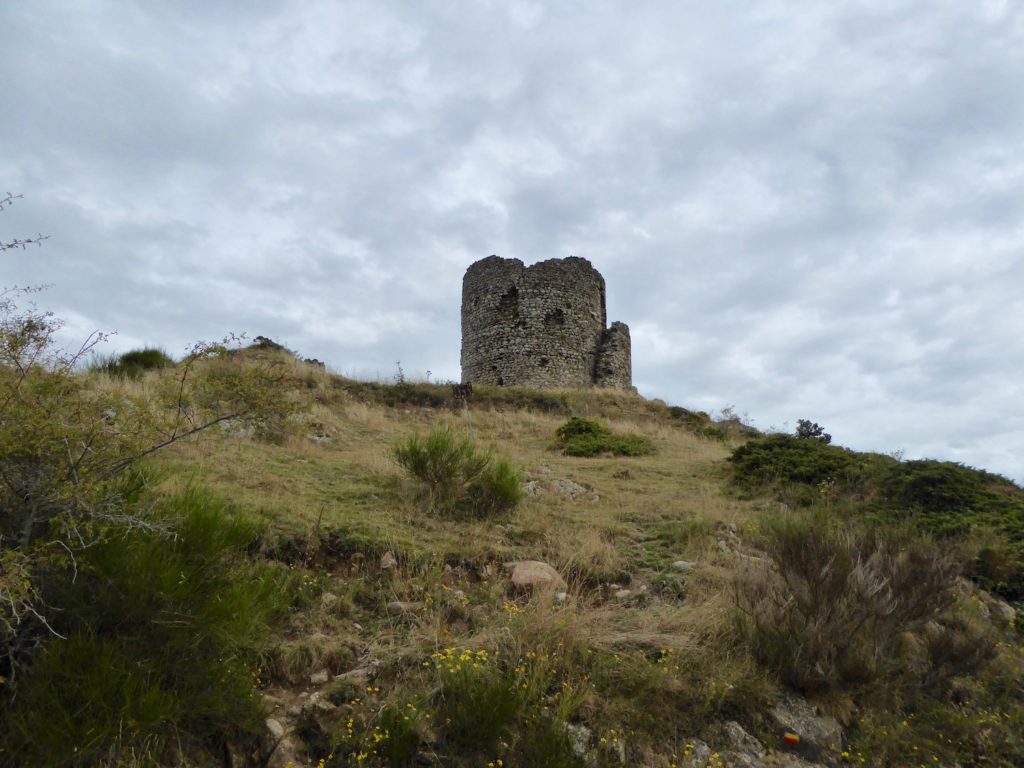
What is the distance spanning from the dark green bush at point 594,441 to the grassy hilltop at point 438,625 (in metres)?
5.17

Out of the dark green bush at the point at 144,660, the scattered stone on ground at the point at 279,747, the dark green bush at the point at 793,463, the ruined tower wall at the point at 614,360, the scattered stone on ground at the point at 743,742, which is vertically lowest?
the scattered stone on ground at the point at 279,747

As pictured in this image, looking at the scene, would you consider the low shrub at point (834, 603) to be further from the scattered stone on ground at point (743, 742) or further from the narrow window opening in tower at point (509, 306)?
the narrow window opening in tower at point (509, 306)

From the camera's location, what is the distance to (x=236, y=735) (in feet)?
9.50

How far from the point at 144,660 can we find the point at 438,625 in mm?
1511

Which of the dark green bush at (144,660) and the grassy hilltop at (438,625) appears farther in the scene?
the grassy hilltop at (438,625)

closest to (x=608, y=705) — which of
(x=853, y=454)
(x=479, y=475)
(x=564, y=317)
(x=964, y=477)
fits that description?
(x=479, y=475)

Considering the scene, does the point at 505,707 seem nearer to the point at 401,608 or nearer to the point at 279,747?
the point at 279,747

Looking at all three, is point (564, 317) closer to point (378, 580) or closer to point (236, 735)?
point (378, 580)

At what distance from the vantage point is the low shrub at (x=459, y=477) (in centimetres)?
636

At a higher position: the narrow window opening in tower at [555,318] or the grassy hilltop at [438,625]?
the narrow window opening in tower at [555,318]

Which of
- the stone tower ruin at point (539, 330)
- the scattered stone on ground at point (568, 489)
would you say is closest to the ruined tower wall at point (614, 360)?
the stone tower ruin at point (539, 330)

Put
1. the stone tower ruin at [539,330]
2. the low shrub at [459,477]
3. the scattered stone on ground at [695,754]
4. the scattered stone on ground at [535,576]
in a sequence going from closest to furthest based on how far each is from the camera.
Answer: the scattered stone on ground at [695,754] → the scattered stone on ground at [535,576] → the low shrub at [459,477] → the stone tower ruin at [539,330]

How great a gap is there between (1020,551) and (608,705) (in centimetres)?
474

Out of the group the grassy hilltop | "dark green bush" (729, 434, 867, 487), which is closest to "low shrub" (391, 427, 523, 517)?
the grassy hilltop
